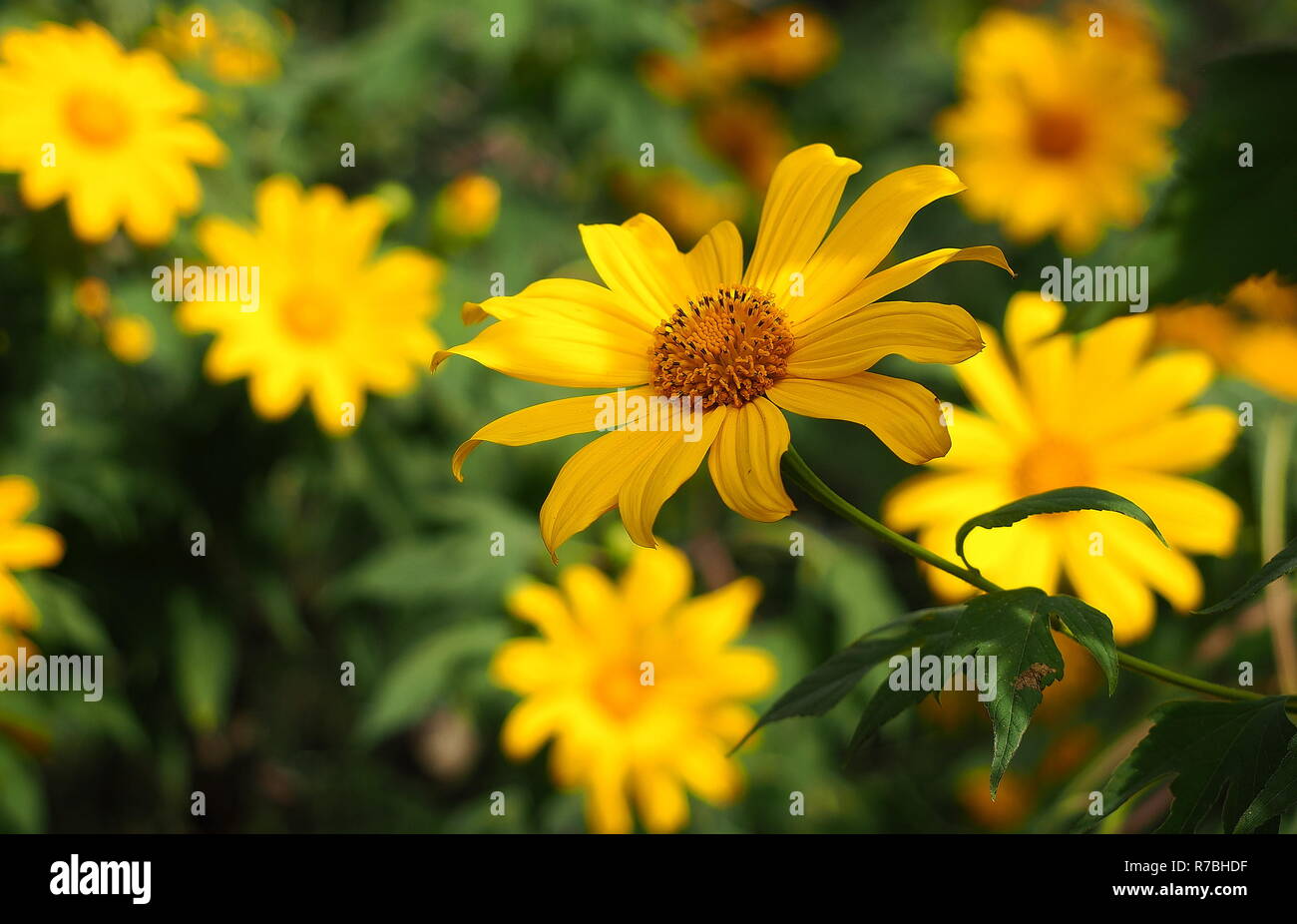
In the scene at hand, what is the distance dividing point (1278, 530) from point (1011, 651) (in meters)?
0.85

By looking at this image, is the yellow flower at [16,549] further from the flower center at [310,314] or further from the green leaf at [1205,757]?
the green leaf at [1205,757]

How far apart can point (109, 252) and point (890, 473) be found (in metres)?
1.49

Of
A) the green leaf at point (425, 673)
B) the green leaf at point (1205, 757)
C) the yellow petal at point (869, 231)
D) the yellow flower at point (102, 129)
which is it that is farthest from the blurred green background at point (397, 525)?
the yellow petal at point (869, 231)

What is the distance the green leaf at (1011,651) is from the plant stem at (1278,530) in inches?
28.3

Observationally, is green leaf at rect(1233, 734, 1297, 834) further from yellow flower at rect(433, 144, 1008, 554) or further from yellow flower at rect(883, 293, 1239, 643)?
yellow flower at rect(883, 293, 1239, 643)

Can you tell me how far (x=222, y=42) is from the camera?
2.22 meters

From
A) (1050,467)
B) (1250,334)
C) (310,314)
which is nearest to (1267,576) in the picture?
(1050,467)

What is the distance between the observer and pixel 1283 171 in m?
0.87

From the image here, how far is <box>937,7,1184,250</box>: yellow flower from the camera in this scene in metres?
2.78

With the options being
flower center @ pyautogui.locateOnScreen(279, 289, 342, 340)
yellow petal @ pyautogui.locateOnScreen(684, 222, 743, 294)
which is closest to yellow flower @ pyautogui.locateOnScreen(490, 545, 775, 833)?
flower center @ pyautogui.locateOnScreen(279, 289, 342, 340)

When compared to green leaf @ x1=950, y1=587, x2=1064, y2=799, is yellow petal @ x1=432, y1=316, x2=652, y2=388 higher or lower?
higher

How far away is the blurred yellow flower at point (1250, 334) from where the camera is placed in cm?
198

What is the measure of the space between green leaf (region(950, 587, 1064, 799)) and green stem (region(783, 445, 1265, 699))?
0.02m

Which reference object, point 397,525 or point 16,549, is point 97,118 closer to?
point 16,549
